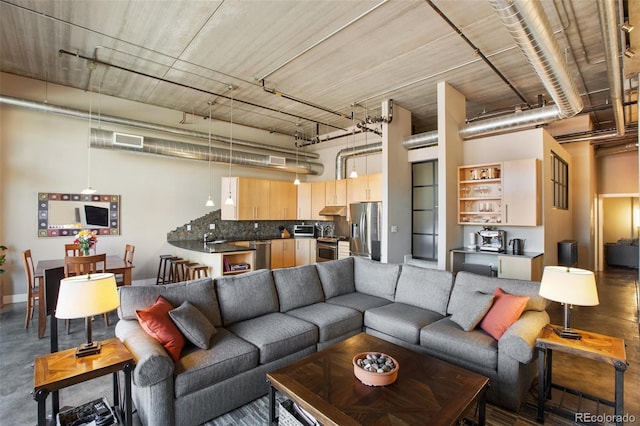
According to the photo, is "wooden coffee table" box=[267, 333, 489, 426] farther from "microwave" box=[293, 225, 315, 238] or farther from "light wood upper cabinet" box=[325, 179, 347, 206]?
"microwave" box=[293, 225, 315, 238]

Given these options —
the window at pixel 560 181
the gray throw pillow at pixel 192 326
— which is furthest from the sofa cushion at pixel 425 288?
the window at pixel 560 181

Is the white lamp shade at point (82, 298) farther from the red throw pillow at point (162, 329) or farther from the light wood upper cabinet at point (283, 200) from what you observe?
the light wood upper cabinet at point (283, 200)

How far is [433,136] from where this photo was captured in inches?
217

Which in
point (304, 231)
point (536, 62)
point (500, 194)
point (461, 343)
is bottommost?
point (461, 343)

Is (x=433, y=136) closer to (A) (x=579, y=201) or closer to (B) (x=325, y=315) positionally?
(B) (x=325, y=315)

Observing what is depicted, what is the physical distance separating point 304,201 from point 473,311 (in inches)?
230

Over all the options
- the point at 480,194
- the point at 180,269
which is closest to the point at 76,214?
the point at 180,269

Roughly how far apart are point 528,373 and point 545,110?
365 cm

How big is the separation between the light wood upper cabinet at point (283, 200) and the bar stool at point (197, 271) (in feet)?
8.50

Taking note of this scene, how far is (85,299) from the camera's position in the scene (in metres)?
1.93

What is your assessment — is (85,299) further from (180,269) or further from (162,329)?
(180,269)

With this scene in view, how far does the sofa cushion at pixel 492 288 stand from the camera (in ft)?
9.14

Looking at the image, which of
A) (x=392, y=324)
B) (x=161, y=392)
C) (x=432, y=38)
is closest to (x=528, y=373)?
(x=392, y=324)

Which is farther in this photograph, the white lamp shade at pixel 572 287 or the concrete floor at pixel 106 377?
the concrete floor at pixel 106 377
